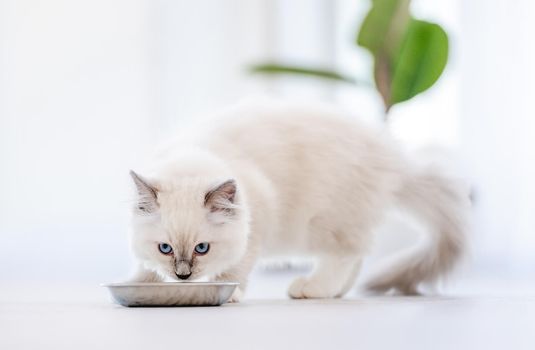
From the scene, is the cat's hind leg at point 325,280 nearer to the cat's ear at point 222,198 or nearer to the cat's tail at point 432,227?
the cat's tail at point 432,227

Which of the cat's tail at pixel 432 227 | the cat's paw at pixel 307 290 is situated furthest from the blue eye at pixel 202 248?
the cat's tail at pixel 432 227

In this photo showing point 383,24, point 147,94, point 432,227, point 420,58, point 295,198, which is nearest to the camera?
point 295,198

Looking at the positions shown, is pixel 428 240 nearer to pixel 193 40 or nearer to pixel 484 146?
pixel 484 146

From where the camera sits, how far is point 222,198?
2.17 meters

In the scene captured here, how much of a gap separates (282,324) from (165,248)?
552 mm

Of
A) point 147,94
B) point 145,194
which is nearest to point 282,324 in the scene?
point 145,194

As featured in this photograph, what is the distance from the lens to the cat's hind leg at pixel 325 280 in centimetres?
258

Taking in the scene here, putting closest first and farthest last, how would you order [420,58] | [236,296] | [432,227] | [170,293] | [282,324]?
[282,324], [170,293], [236,296], [432,227], [420,58]

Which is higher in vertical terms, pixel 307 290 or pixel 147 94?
pixel 147 94

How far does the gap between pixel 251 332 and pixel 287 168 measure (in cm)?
100

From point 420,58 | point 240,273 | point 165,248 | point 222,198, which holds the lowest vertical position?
point 240,273

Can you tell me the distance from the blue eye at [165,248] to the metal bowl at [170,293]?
9cm

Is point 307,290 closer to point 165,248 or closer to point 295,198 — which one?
point 295,198

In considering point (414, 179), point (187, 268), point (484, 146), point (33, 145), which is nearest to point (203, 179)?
point (187, 268)
